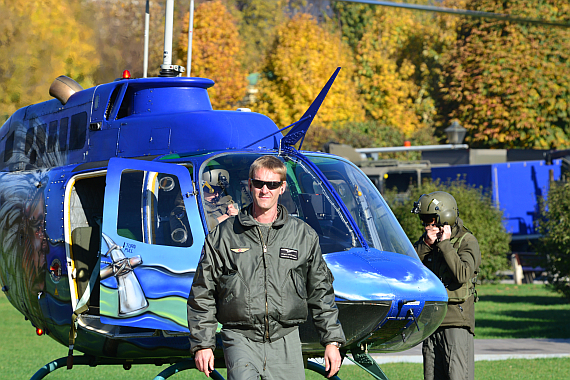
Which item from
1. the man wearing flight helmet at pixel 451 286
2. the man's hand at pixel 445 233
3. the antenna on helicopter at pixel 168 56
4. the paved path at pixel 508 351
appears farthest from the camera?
the paved path at pixel 508 351

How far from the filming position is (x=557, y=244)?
1520cm

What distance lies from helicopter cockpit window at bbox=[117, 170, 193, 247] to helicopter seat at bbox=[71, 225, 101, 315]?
30.8 inches

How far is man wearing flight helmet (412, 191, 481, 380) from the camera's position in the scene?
6414 mm

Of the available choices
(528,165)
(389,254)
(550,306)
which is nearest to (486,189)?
(528,165)

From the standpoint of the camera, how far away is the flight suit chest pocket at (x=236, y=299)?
4363mm

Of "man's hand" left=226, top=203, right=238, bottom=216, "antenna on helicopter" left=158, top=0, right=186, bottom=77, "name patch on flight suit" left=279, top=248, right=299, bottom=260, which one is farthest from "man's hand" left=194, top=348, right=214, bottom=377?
"antenna on helicopter" left=158, top=0, right=186, bottom=77

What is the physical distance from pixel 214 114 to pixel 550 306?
14159mm

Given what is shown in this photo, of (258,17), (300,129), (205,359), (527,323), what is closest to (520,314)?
(527,323)

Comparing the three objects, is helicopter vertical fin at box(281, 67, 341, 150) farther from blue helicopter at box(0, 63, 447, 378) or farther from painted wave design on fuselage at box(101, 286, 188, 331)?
painted wave design on fuselage at box(101, 286, 188, 331)

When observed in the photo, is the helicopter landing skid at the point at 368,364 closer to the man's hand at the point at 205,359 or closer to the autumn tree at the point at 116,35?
the man's hand at the point at 205,359

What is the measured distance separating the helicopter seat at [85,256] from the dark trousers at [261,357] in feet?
8.95

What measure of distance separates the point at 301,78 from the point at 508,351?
90.5 ft

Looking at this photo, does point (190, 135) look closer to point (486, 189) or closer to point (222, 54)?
point (486, 189)

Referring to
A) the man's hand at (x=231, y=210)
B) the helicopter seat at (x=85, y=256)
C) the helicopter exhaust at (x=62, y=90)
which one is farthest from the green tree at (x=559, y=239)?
the helicopter seat at (x=85, y=256)
